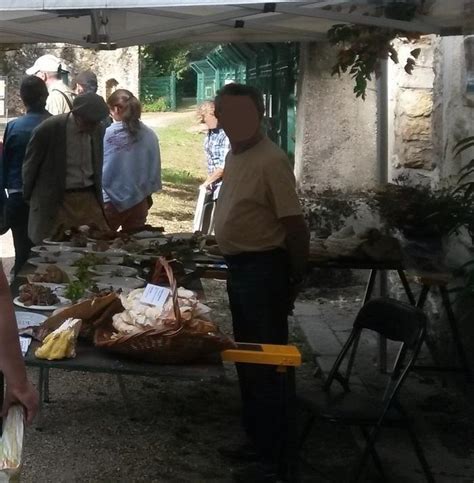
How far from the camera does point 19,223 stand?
26.1 feet

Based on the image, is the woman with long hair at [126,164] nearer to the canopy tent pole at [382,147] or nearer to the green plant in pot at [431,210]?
the canopy tent pole at [382,147]

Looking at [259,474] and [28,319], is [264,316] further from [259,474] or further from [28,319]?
[28,319]

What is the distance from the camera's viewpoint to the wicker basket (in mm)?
3605

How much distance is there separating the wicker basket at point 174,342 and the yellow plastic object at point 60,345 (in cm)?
9

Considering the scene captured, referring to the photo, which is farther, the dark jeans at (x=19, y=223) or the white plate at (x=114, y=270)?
the dark jeans at (x=19, y=223)

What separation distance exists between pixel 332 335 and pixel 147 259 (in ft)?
7.89

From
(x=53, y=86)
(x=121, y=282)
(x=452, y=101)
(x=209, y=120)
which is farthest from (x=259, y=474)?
(x=209, y=120)

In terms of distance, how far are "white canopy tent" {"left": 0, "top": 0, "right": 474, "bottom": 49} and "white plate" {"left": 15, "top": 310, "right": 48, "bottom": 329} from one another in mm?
1343

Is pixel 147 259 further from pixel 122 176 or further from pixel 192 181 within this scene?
pixel 192 181

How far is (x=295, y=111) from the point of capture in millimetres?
10969

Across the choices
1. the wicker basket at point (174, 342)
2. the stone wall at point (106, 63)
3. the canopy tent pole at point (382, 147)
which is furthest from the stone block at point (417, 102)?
the stone wall at point (106, 63)

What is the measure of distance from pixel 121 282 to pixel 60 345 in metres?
1.48

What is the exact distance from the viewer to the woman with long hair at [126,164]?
867 cm

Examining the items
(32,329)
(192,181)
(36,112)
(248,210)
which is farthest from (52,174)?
(192,181)
